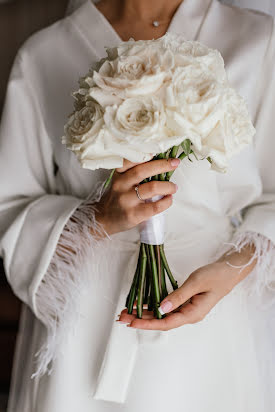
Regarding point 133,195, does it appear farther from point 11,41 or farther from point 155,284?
point 11,41

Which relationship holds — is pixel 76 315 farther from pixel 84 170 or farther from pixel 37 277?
pixel 84 170

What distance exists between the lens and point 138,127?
28.9 inches

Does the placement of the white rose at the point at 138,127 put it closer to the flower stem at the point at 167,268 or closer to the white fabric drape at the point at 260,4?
the flower stem at the point at 167,268

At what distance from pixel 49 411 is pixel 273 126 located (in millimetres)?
732

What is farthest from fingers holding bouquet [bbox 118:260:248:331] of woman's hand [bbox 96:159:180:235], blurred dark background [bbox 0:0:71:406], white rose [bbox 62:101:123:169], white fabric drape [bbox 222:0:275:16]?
blurred dark background [bbox 0:0:71:406]

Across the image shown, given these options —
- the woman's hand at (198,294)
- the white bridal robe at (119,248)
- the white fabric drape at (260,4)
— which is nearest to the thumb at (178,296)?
the woman's hand at (198,294)

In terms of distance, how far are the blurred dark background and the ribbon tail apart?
2.97 feet

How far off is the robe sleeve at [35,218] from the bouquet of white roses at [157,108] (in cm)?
27

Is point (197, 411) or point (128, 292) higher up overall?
point (128, 292)

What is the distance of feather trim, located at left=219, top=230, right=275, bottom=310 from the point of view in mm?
1029

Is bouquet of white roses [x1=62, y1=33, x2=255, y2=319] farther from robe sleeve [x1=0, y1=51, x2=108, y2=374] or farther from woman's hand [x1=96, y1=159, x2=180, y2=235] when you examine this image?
robe sleeve [x1=0, y1=51, x2=108, y2=374]

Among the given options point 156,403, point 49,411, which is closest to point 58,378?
point 49,411

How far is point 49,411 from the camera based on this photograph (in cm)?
103

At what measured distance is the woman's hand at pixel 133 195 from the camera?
86cm
